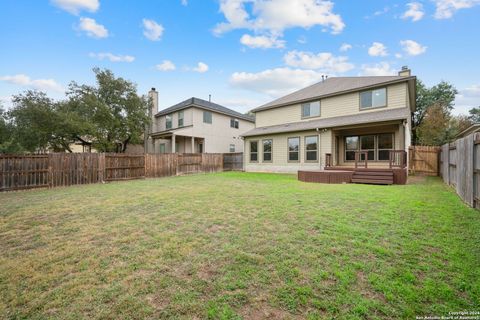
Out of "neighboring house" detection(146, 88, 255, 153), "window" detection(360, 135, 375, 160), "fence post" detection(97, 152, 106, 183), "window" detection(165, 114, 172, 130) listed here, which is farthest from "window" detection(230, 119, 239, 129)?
"fence post" detection(97, 152, 106, 183)

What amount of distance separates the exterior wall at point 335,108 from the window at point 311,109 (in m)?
0.23

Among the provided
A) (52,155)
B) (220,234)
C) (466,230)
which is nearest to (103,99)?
(52,155)

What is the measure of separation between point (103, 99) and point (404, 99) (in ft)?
76.7

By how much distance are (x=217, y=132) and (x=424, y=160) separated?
16997 millimetres

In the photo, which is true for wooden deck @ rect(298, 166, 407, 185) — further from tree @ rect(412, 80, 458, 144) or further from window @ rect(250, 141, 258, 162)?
tree @ rect(412, 80, 458, 144)

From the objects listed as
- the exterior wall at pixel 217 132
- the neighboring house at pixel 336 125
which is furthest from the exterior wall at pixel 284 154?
the exterior wall at pixel 217 132

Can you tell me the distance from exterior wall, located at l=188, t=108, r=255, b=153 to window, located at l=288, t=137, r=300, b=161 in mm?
7448

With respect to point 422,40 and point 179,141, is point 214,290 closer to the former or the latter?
point 422,40

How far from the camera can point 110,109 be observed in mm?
20406

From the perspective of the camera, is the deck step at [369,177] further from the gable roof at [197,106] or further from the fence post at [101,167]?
the gable roof at [197,106]

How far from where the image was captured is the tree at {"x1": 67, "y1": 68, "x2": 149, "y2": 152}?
1944cm

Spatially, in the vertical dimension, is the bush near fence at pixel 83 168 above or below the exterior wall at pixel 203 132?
below

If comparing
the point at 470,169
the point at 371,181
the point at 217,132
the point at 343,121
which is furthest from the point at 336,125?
the point at 217,132

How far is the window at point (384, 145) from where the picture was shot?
41.8 feet
